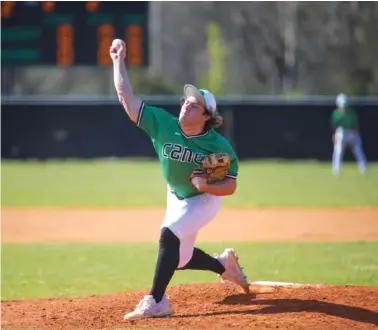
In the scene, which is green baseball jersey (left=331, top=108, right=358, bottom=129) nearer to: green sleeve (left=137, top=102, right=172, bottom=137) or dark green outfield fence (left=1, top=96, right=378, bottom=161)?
dark green outfield fence (left=1, top=96, right=378, bottom=161)

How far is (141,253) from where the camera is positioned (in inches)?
404

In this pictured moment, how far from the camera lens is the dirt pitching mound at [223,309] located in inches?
221

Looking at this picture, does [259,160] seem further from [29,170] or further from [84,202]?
[84,202]

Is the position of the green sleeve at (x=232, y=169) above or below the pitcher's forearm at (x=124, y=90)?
below

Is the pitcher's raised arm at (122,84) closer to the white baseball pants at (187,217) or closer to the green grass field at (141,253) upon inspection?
the white baseball pants at (187,217)

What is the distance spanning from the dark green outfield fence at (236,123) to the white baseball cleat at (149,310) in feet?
63.5

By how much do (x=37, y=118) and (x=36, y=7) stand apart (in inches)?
294

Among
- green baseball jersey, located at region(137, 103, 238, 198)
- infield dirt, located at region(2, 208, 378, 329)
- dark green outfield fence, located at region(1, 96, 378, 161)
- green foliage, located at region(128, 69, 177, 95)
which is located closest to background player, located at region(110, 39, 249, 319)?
green baseball jersey, located at region(137, 103, 238, 198)

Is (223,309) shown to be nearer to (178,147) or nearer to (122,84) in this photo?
(178,147)

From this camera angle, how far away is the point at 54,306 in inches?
255

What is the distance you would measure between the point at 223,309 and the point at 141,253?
4.24m

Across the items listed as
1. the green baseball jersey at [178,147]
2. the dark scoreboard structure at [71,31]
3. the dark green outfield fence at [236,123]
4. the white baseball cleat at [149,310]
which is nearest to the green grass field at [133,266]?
the white baseball cleat at [149,310]

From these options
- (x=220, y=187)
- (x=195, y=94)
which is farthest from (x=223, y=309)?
(x=195, y=94)

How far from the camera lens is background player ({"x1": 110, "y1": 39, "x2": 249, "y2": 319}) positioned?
5.82 meters
